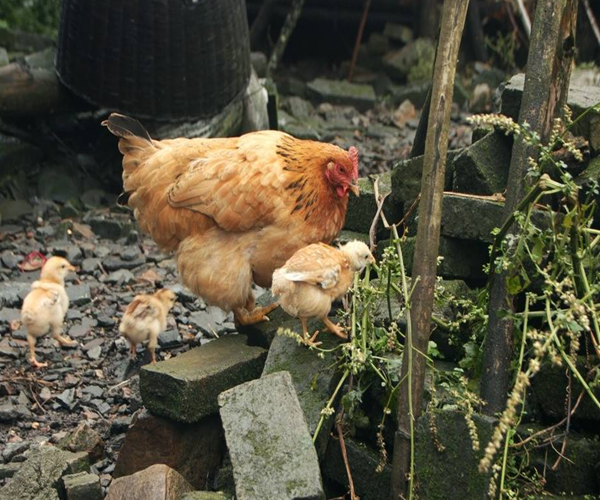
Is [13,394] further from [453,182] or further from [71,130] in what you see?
[71,130]

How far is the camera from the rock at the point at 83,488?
382 cm

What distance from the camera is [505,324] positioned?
11.1 ft

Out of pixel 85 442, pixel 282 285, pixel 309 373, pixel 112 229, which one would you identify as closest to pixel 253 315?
pixel 282 285

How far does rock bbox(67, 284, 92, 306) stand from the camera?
6.10 m

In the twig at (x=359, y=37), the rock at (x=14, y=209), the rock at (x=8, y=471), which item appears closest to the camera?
the rock at (x=8, y=471)

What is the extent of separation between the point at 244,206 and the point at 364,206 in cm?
87

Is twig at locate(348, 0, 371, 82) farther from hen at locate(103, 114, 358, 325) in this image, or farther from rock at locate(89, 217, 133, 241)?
hen at locate(103, 114, 358, 325)

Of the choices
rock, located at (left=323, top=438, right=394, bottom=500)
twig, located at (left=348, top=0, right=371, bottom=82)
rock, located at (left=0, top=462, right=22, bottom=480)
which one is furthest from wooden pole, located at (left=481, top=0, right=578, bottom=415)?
twig, located at (left=348, top=0, right=371, bottom=82)

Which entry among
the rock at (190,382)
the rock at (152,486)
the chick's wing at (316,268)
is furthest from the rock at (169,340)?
the rock at (152,486)

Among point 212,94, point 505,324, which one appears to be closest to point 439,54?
point 505,324

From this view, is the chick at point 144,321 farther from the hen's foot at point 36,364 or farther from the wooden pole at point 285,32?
the wooden pole at point 285,32

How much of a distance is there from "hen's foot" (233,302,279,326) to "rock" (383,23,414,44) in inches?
266

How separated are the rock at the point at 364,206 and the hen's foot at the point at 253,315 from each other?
2.36ft

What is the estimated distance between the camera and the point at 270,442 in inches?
134
